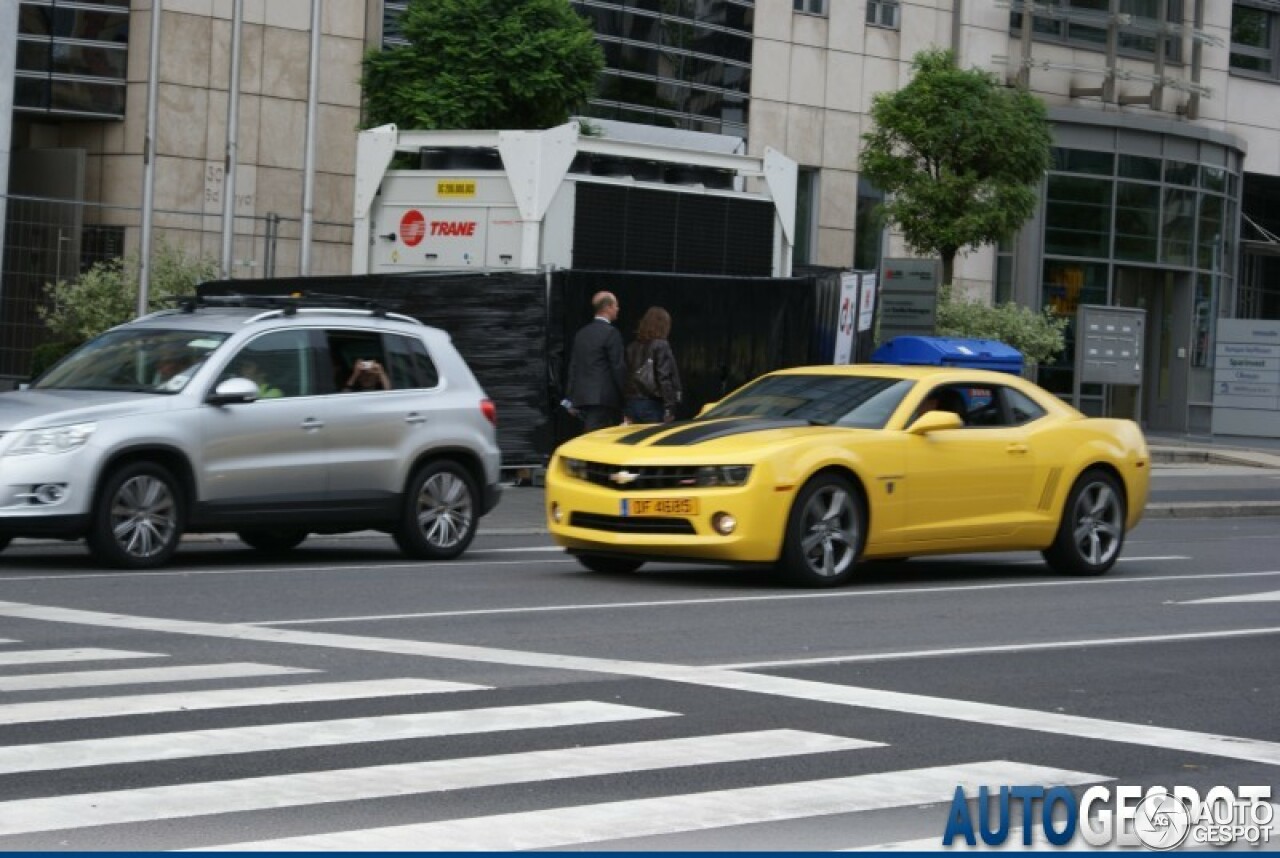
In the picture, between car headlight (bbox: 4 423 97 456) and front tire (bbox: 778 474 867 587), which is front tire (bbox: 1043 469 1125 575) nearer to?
front tire (bbox: 778 474 867 587)

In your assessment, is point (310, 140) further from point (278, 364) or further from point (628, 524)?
point (628, 524)

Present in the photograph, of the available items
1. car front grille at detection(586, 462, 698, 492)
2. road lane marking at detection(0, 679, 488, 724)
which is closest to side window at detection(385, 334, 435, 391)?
car front grille at detection(586, 462, 698, 492)

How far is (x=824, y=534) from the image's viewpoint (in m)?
14.6

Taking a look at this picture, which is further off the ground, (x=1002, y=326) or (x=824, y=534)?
(x=1002, y=326)

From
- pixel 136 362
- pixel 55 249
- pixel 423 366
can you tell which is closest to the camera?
pixel 136 362

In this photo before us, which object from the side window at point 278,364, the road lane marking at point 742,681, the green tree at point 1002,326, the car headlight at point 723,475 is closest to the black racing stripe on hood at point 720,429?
the car headlight at point 723,475

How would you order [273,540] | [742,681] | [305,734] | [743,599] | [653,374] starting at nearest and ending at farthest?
[305,734]
[742,681]
[743,599]
[273,540]
[653,374]

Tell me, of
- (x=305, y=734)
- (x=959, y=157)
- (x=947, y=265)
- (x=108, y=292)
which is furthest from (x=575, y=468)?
(x=947, y=265)

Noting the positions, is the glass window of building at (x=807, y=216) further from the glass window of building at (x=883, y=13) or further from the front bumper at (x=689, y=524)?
the front bumper at (x=689, y=524)

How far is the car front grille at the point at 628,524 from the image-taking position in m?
14.3

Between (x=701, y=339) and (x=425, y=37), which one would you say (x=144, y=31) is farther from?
(x=701, y=339)

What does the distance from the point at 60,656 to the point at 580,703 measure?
258cm

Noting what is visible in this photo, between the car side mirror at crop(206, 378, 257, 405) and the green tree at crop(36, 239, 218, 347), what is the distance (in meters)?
9.98

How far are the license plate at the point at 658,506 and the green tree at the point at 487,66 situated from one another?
46.1 feet
